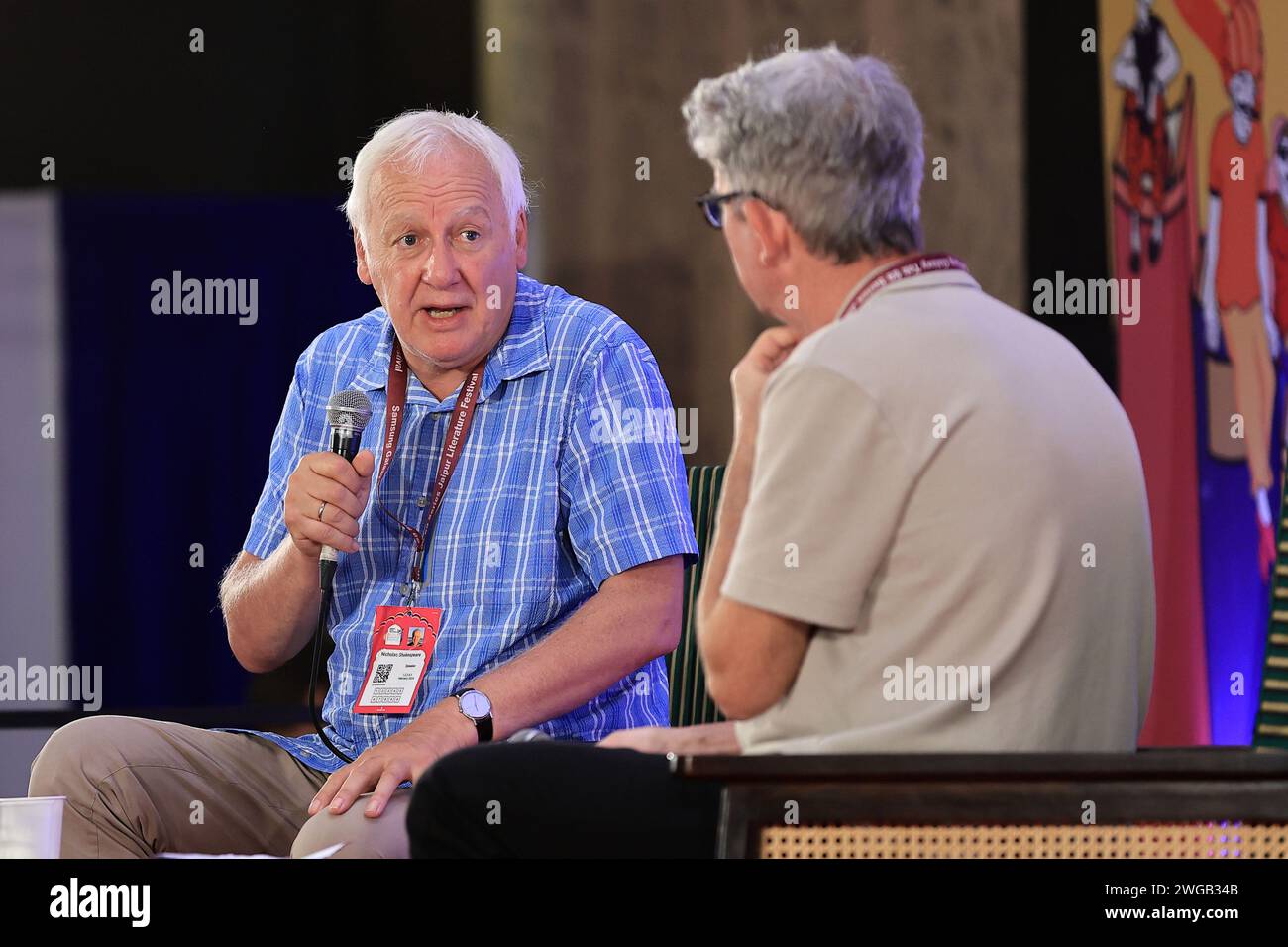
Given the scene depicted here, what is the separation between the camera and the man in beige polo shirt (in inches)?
56.9

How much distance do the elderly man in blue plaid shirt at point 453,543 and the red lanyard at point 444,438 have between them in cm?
1

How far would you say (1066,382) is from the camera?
1517 millimetres

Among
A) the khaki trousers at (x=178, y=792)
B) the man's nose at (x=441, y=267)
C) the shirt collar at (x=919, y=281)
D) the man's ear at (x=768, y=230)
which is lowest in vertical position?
the khaki trousers at (x=178, y=792)

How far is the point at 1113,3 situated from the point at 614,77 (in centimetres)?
146

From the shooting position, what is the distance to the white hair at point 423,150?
2273 mm

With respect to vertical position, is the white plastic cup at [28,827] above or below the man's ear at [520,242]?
below

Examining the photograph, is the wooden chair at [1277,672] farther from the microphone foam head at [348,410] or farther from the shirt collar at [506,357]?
the microphone foam head at [348,410]

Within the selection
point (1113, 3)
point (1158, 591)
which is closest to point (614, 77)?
point (1113, 3)

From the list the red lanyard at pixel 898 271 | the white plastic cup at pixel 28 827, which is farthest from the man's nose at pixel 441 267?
the white plastic cup at pixel 28 827

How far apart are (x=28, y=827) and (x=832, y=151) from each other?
1.20 metres

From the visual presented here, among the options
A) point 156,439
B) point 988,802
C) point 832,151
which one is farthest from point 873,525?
point 156,439

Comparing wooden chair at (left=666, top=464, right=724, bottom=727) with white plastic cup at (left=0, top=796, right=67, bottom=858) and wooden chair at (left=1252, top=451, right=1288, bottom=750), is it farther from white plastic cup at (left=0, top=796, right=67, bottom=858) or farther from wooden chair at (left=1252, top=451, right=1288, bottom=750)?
white plastic cup at (left=0, top=796, right=67, bottom=858)

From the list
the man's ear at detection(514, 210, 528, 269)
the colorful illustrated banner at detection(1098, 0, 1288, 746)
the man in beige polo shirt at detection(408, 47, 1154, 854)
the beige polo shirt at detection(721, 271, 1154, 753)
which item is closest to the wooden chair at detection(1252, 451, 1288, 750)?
the man in beige polo shirt at detection(408, 47, 1154, 854)

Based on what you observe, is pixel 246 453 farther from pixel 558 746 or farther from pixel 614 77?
pixel 558 746
